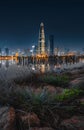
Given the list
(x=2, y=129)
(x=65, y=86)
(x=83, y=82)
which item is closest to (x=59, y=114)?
(x=2, y=129)

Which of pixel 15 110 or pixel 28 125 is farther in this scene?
pixel 15 110

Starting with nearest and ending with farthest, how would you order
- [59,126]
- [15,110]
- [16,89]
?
[59,126]
[15,110]
[16,89]

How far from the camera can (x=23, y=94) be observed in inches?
188

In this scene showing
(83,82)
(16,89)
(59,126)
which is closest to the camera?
(59,126)

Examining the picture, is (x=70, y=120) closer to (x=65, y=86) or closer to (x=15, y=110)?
(x=15, y=110)

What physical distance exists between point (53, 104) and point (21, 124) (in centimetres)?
79

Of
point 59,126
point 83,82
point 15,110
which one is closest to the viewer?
point 59,126

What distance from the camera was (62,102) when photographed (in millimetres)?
4824

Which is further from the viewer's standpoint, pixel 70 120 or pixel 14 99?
pixel 14 99

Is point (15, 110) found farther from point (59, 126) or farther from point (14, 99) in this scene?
point (59, 126)

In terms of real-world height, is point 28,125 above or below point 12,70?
below

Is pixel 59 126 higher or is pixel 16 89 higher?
pixel 16 89

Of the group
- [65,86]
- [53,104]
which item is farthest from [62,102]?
[65,86]

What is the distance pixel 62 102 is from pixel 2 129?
1.40m
